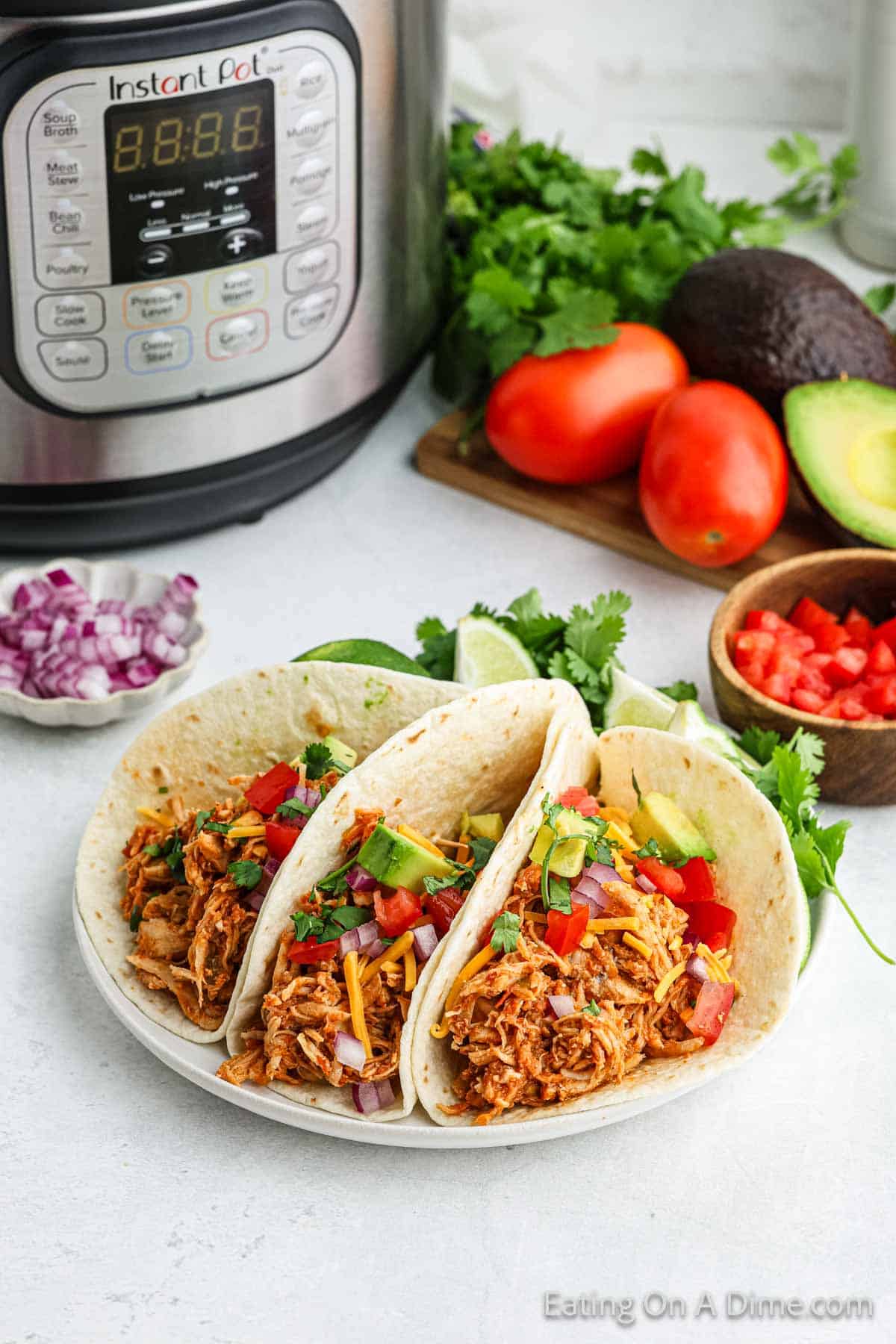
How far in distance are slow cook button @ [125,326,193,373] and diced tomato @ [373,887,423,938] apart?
734 mm

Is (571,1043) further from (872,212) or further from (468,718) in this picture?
(872,212)

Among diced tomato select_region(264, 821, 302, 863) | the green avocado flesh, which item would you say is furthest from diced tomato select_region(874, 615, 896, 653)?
diced tomato select_region(264, 821, 302, 863)

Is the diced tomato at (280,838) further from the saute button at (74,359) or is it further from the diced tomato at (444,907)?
the saute button at (74,359)

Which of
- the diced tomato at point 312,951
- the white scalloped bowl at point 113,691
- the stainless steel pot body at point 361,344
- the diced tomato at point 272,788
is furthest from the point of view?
the stainless steel pot body at point 361,344

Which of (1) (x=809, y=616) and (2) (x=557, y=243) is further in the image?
(2) (x=557, y=243)

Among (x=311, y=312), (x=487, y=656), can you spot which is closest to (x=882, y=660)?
(x=487, y=656)

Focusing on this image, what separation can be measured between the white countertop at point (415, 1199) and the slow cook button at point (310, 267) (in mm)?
697

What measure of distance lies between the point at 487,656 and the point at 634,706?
6.4 inches

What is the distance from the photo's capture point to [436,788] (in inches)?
53.1

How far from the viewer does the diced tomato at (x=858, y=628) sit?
1649 millimetres

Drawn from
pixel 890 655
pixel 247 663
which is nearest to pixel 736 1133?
pixel 890 655

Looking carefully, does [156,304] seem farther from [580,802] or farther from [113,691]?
[580,802]

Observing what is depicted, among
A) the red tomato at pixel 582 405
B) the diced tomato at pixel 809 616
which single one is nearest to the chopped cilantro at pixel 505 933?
the diced tomato at pixel 809 616

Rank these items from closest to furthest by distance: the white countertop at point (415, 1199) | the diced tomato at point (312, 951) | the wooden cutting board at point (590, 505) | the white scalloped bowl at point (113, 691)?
the white countertop at point (415, 1199), the diced tomato at point (312, 951), the white scalloped bowl at point (113, 691), the wooden cutting board at point (590, 505)
